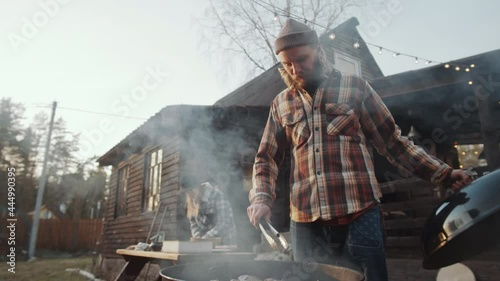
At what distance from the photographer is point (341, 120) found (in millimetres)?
1577

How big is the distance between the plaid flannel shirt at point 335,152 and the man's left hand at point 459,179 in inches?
1.4

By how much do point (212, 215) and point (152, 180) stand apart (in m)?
Answer: 4.96

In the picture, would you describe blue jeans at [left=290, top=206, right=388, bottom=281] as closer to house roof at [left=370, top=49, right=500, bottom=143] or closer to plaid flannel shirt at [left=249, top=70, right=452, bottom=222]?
plaid flannel shirt at [left=249, top=70, right=452, bottom=222]

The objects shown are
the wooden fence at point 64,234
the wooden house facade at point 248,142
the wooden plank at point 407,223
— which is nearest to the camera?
the wooden house facade at point 248,142

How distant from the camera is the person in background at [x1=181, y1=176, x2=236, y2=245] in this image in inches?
211

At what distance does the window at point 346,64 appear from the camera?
11.8 m

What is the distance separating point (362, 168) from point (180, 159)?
6639 mm

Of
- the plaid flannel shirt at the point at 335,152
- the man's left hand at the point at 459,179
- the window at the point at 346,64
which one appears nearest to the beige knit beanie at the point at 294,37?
the plaid flannel shirt at the point at 335,152

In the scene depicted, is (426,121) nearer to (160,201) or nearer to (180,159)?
(180,159)

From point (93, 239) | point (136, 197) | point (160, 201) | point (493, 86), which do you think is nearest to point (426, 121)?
point (493, 86)

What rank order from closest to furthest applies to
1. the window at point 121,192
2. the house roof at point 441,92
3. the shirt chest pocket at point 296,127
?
the shirt chest pocket at point 296,127 → the house roof at point 441,92 → the window at point 121,192

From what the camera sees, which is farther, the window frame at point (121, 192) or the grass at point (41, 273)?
the window frame at point (121, 192)

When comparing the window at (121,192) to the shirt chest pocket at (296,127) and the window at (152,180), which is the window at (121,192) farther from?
the shirt chest pocket at (296,127)

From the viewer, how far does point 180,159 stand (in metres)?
7.72
